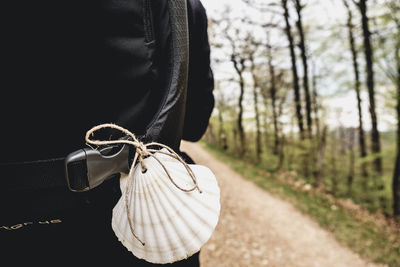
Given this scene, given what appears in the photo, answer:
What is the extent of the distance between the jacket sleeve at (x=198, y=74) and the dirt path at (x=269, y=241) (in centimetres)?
387

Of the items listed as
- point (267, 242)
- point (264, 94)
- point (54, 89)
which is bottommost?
point (267, 242)

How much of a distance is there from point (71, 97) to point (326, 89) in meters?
16.4

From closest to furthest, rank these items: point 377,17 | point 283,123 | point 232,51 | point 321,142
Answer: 1. point 377,17
2. point 321,142
3. point 283,123
4. point 232,51

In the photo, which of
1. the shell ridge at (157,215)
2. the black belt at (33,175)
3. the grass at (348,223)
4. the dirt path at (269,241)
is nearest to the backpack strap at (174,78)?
the shell ridge at (157,215)

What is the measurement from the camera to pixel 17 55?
0.57 meters

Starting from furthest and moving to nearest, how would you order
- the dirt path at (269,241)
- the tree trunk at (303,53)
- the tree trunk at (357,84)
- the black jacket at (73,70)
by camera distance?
the tree trunk at (303,53)
the tree trunk at (357,84)
the dirt path at (269,241)
the black jacket at (73,70)

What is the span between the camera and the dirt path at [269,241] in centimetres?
442

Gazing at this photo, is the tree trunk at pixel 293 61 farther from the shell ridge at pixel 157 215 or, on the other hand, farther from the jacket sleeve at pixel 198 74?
the shell ridge at pixel 157 215

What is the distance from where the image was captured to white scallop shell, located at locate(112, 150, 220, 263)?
2.14 ft

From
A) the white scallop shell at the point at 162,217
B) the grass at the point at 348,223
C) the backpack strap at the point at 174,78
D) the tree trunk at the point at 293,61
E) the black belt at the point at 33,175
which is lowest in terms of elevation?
the grass at the point at 348,223

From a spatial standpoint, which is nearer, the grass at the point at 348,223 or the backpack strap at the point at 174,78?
the backpack strap at the point at 174,78

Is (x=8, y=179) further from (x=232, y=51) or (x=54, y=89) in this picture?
(x=232, y=51)

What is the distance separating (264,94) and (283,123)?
130 inches

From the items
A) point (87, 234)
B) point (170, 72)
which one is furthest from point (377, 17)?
point (87, 234)
